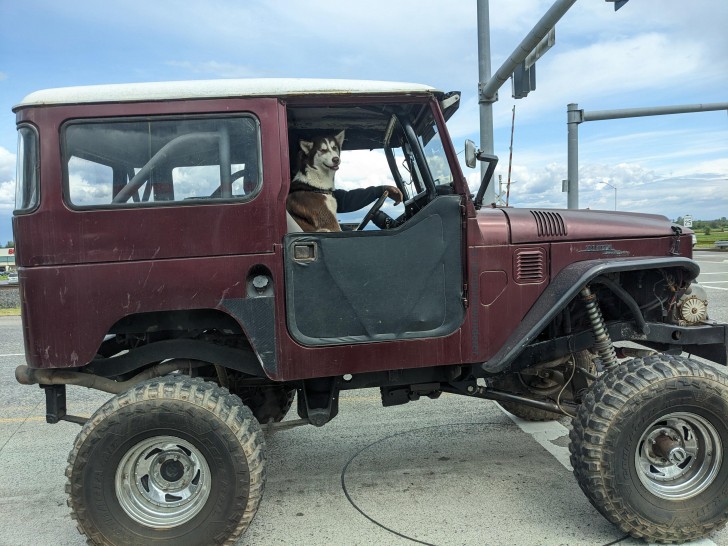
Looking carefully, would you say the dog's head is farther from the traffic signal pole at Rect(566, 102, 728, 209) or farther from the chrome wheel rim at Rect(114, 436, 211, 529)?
the traffic signal pole at Rect(566, 102, 728, 209)

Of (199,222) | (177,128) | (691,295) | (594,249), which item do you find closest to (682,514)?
(691,295)

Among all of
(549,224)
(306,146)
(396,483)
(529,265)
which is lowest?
(396,483)

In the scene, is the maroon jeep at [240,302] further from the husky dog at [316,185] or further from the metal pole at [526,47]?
the metal pole at [526,47]

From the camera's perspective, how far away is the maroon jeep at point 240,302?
2.86 meters

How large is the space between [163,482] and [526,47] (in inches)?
339

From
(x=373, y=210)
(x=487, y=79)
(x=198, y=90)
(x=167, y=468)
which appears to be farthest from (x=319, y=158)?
(x=487, y=79)

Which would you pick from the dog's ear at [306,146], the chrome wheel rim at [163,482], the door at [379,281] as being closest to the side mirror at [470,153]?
the door at [379,281]

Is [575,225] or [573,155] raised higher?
[573,155]

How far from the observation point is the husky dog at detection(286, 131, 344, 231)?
11.1 ft

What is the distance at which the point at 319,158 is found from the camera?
11.6 ft

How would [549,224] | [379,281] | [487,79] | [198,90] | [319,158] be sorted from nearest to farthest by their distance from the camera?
[198,90] → [379,281] → [549,224] → [319,158] → [487,79]

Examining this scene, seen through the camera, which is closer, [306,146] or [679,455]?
[679,455]

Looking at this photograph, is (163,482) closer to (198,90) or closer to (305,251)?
(305,251)

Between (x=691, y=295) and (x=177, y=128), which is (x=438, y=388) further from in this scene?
(x=177, y=128)
